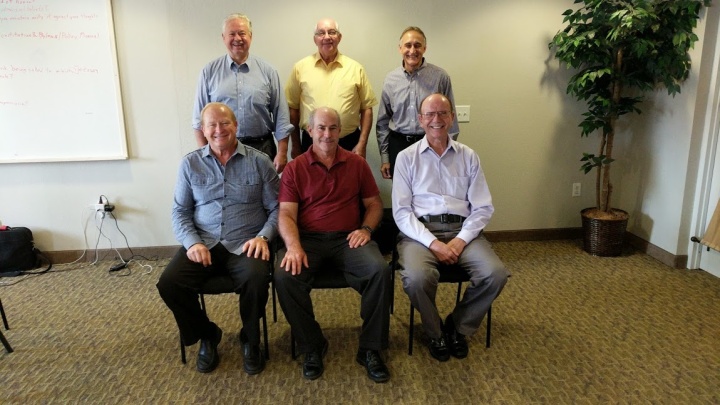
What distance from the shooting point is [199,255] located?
2166mm

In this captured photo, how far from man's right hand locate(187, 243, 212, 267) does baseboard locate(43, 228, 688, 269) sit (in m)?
1.61

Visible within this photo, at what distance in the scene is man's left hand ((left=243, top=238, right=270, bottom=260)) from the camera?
2.21 metres

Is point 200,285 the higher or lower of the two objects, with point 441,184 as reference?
lower

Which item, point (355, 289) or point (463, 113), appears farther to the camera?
point (463, 113)

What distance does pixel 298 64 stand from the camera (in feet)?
10.5

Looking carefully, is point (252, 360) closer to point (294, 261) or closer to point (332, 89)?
point (294, 261)

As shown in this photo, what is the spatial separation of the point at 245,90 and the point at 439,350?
1839 mm

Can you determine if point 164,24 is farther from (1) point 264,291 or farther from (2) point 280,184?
(1) point 264,291

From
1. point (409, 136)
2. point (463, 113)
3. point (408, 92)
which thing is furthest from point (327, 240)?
point (463, 113)

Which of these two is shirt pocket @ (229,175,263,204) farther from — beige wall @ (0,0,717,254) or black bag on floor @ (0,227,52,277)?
black bag on floor @ (0,227,52,277)

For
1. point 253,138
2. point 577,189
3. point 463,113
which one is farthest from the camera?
point 577,189

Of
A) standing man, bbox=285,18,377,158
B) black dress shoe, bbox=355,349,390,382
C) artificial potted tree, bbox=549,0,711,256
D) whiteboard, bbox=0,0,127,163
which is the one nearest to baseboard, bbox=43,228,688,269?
artificial potted tree, bbox=549,0,711,256

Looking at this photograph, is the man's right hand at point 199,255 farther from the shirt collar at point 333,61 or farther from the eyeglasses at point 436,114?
the shirt collar at point 333,61

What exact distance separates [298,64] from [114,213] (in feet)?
5.80
